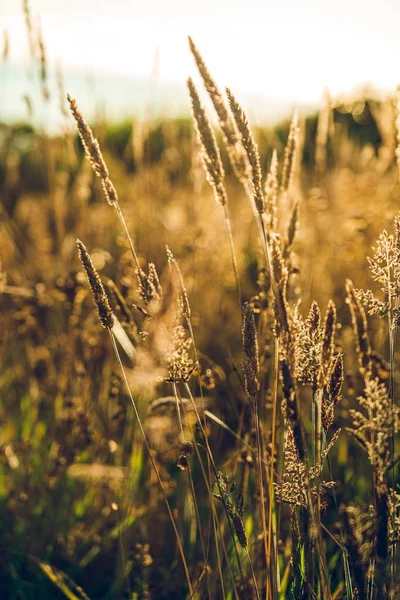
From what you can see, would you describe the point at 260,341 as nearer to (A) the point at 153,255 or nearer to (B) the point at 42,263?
(A) the point at 153,255

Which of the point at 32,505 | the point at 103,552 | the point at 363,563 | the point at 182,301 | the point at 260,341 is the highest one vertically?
the point at 182,301

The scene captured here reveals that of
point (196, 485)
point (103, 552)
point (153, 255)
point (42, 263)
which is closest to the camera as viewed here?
point (103, 552)

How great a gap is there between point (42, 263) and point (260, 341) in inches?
102

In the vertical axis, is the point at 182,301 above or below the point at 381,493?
above

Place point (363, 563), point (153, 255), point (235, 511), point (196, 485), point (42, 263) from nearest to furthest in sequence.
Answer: point (363, 563) < point (235, 511) < point (196, 485) < point (153, 255) < point (42, 263)

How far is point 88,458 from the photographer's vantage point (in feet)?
6.45

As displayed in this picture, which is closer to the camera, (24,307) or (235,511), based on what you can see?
(235,511)

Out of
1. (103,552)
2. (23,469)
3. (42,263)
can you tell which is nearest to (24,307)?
(23,469)

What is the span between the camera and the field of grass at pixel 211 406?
872 mm

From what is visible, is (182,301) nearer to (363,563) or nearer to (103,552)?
(363,563)

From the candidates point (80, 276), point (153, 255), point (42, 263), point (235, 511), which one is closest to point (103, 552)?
point (80, 276)

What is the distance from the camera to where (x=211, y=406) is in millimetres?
2320

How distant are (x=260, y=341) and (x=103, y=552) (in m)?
0.86

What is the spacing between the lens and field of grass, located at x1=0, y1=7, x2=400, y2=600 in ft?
2.86
